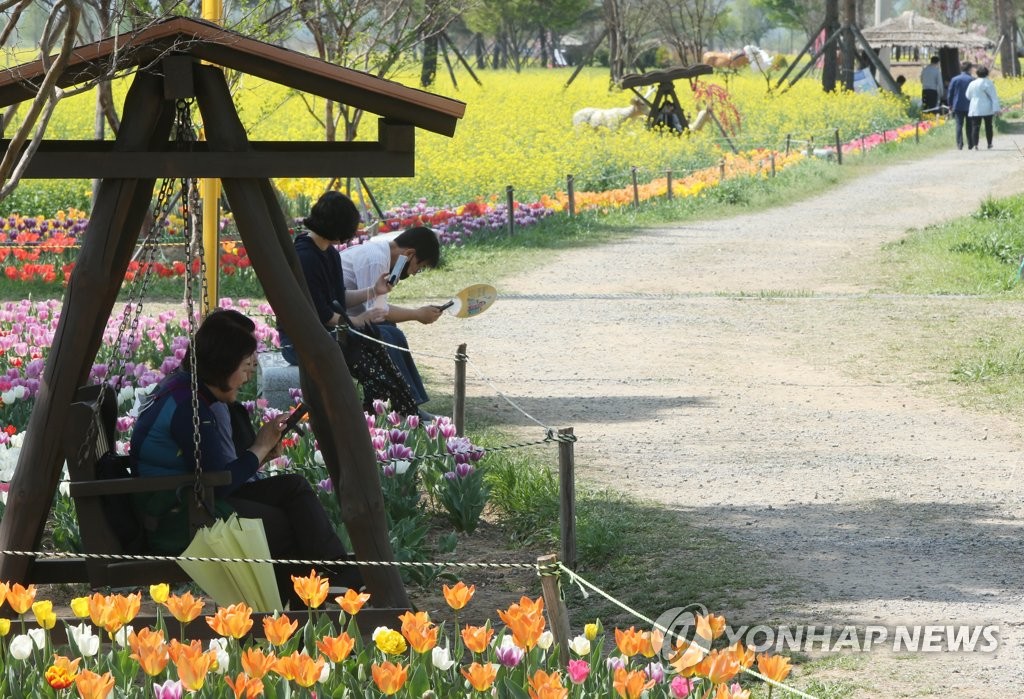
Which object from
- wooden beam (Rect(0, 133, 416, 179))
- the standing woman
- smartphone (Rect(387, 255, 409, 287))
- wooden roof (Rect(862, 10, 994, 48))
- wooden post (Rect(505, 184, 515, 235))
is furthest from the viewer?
wooden roof (Rect(862, 10, 994, 48))

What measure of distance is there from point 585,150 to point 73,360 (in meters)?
20.5

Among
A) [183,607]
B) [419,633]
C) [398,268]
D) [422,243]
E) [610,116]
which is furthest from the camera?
[610,116]

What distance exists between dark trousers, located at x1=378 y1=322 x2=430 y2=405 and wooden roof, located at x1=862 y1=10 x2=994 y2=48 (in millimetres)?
41554

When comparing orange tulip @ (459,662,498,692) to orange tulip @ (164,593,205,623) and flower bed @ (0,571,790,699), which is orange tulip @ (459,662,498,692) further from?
orange tulip @ (164,593,205,623)

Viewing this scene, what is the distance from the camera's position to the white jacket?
26.5 meters

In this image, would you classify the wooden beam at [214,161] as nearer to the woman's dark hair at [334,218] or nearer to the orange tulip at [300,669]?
the orange tulip at [300,669]

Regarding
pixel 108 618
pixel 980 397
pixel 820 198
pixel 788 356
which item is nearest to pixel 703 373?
pixel 788 356

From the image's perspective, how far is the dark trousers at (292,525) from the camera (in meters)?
4.79

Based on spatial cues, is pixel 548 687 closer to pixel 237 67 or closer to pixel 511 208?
pixel 237 67

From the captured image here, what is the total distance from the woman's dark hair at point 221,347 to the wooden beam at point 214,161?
20.6 inches

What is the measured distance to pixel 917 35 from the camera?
46969mm

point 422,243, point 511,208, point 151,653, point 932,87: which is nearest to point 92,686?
point 151,653

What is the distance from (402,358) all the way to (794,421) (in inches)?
89.3

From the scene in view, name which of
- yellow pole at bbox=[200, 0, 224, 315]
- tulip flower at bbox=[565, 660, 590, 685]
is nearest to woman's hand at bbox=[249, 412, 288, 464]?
tulip flower at bbox=[565, 660, 590, 685]
